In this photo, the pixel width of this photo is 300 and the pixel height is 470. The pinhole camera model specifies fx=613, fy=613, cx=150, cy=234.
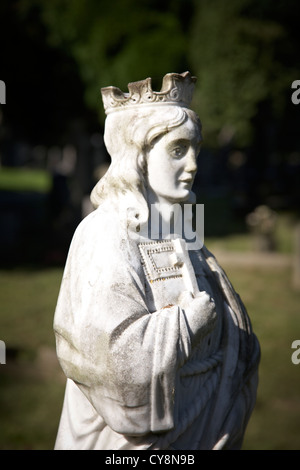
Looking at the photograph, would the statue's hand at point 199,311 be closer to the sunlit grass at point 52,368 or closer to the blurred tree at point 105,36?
the sunlit grass at point 52,368

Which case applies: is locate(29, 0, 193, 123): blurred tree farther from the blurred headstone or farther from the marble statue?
the marble statue

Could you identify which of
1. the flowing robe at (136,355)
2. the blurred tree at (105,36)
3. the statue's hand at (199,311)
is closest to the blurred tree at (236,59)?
the blurred tree at (105,36)

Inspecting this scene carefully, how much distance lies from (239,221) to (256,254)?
19.8 ft

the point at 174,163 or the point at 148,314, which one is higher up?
the point at 174,163

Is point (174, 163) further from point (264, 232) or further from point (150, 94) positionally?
point (264, 232)

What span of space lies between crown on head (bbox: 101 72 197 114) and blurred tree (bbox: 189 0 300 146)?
42.4ft

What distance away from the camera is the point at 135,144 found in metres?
3.29

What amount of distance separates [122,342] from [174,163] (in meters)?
1.03

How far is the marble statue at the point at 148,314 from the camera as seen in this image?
3031mm

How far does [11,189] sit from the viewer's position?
30453 millimetres

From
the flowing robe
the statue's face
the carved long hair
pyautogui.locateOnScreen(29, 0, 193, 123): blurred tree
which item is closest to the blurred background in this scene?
pyautogui.locateOnScreen(29, 0, 193, 123): blurred tree

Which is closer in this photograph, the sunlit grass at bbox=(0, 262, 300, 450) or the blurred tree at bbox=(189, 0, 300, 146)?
the sunlit grass at bbox=(0, 262, 300, 450)

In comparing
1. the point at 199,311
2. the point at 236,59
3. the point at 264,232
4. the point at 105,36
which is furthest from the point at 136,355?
the point at 236,59

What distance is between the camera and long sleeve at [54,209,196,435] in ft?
9.84
